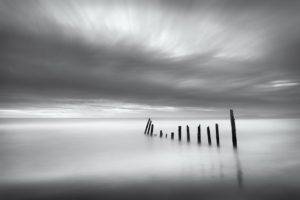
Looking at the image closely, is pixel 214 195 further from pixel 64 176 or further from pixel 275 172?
pixel 64 176

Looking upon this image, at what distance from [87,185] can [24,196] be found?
2270 mm

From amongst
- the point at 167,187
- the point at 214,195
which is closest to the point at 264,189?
the point at 214,195

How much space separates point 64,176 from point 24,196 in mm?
3216

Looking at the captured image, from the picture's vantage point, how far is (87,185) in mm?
9141

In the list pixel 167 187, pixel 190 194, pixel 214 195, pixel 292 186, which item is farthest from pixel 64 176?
pixel 292 186

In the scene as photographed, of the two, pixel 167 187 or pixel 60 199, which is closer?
pixel 60 199

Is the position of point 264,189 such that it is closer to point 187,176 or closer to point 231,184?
point 231,184

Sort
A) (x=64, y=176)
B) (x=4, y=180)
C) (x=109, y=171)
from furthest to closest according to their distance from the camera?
(x=109, y=171)
(x=64, y=176)
(x=4, y=180)

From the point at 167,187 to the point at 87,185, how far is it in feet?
10.7

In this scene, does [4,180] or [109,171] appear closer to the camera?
[4,180]

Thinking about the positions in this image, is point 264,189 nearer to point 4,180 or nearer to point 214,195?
point 214,195

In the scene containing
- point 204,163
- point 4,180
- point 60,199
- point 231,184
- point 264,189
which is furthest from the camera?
point 204,163

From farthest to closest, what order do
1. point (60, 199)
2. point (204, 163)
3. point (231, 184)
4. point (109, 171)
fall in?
point (204, 163)
point (109, 171)
point (231, 184)
point (60, 199)

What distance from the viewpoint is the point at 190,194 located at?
7805 mm
